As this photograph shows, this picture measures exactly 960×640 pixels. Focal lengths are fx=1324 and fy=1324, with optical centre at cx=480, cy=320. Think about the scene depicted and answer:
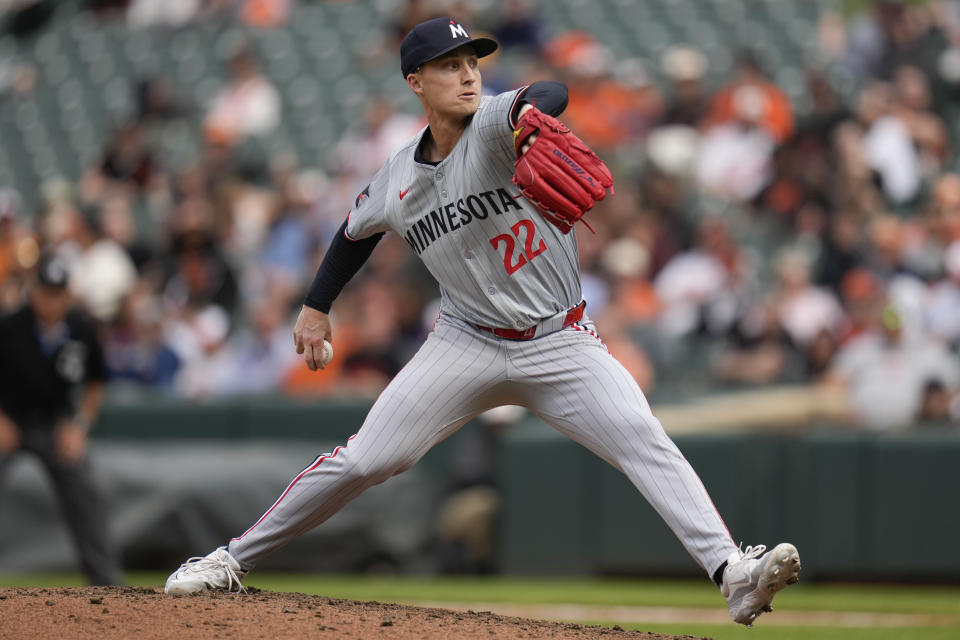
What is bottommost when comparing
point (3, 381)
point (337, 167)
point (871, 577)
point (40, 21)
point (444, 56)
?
point (871, 577)

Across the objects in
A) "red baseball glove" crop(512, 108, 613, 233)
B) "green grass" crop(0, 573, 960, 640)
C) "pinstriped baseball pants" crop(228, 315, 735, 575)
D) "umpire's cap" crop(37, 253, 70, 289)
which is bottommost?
"green grass" crop(0, 573, 960, 640)

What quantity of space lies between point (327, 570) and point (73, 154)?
762cm

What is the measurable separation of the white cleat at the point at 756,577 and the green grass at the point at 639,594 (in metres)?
1.96

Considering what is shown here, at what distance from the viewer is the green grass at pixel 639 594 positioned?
6254mm

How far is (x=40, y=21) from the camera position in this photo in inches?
669

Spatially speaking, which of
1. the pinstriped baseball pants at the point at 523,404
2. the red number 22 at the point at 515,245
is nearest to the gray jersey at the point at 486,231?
the red number 22 at the point at 515,245

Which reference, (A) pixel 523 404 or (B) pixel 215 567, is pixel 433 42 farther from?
(B) pixel 215 567

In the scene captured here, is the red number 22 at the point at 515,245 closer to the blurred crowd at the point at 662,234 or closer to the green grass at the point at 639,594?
the green grass at the point at 639,594

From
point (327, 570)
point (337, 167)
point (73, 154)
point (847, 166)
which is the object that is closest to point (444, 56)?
point (327, 570)

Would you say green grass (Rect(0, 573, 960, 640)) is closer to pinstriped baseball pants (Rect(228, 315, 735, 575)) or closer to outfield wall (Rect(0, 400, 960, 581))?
outfield wall (Rect(0, 400, 960, 581))

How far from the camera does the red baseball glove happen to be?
386 cm

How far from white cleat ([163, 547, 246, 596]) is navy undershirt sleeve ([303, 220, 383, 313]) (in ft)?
3.05

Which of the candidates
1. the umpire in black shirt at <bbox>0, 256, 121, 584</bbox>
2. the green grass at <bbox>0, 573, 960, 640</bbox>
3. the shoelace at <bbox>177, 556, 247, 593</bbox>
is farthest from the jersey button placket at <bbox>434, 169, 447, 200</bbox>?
the umpire in black shirt at <bbox>0, 256, 121, 584</bbox>

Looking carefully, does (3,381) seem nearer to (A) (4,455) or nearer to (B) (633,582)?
(A) (4,455)
